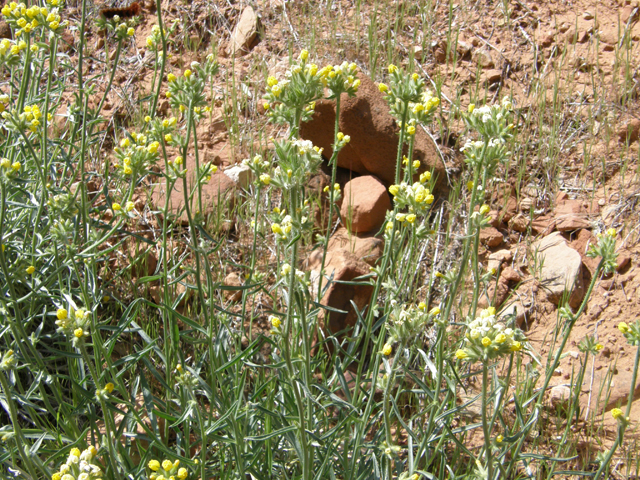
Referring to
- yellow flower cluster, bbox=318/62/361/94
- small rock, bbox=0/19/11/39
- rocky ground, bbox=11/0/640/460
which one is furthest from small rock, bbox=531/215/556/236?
small rock, bbox=0/19/11/39

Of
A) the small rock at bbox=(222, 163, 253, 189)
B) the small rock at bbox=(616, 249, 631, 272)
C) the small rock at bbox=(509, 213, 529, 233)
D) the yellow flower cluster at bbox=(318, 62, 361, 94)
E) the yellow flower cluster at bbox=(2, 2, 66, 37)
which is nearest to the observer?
the yellow flower cluster at bbox=(318, 62, 361, 94)

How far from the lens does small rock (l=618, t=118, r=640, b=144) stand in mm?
4934

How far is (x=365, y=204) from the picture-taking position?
14.7 feet

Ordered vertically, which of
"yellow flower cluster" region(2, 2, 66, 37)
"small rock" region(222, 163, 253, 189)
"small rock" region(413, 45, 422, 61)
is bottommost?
"small rock" region(222, 163, 253, 189)

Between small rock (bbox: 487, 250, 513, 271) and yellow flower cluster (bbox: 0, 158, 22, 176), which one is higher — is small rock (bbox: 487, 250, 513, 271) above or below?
below

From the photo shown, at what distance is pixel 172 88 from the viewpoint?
2.49m

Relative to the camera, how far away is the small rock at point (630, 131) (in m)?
4.93

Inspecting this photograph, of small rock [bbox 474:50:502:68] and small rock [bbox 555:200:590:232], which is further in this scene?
small rock [bbox 474:50:502:68]

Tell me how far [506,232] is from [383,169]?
4.03 ft

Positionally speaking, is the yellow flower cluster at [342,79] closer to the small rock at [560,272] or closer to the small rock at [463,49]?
the small rock at [560,272]

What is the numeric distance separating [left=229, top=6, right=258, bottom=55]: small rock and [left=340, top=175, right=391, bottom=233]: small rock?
8.96ft

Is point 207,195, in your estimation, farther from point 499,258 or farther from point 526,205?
point 526,205

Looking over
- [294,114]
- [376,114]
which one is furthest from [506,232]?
[294,114]

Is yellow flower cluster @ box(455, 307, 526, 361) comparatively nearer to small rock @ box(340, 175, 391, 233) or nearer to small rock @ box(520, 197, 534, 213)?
small rock @ box(340, 175, 391, 233)
